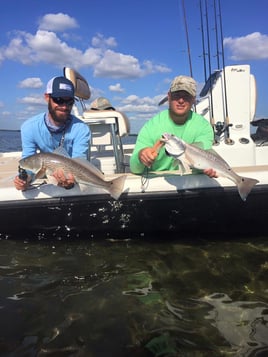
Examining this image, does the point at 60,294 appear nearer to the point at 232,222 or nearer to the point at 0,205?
the point at 0,205

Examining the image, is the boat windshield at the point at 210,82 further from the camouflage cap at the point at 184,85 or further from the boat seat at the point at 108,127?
the camouflage cap at the point at 184,85

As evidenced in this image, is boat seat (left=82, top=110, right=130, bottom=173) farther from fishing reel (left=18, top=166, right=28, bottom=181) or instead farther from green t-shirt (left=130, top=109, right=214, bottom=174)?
fishing reel (left=18, top=166, right=28, bottom=181)

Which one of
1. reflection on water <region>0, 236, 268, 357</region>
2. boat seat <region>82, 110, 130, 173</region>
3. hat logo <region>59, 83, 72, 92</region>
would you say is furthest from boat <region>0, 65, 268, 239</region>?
boat seat <region>82, 110, 130, 173</region>

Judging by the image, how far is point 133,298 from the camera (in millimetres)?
3660

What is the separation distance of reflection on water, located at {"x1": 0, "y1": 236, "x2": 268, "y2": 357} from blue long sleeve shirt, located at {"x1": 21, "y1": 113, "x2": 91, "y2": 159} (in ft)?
3.83

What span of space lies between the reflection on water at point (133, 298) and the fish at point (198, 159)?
948mm

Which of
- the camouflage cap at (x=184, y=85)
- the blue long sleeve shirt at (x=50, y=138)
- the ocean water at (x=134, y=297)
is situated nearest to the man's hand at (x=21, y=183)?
the blue long sleeve shirt at (x=50, y=138)

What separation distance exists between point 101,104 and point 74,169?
291 cm

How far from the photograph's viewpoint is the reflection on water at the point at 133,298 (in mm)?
2955

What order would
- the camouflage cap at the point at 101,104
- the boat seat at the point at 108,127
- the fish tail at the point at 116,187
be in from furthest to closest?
1. the camouflage cap at the point at 101,104
2. the boat seat at the point at 108,127
3. the fish tail at the point at 116,187

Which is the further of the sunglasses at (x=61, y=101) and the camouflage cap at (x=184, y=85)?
the sunglasses at (x=61, y=101)

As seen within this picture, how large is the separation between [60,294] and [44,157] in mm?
1364

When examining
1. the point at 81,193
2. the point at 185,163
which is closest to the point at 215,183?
the point at 185,163

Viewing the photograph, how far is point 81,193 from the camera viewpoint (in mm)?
4578
